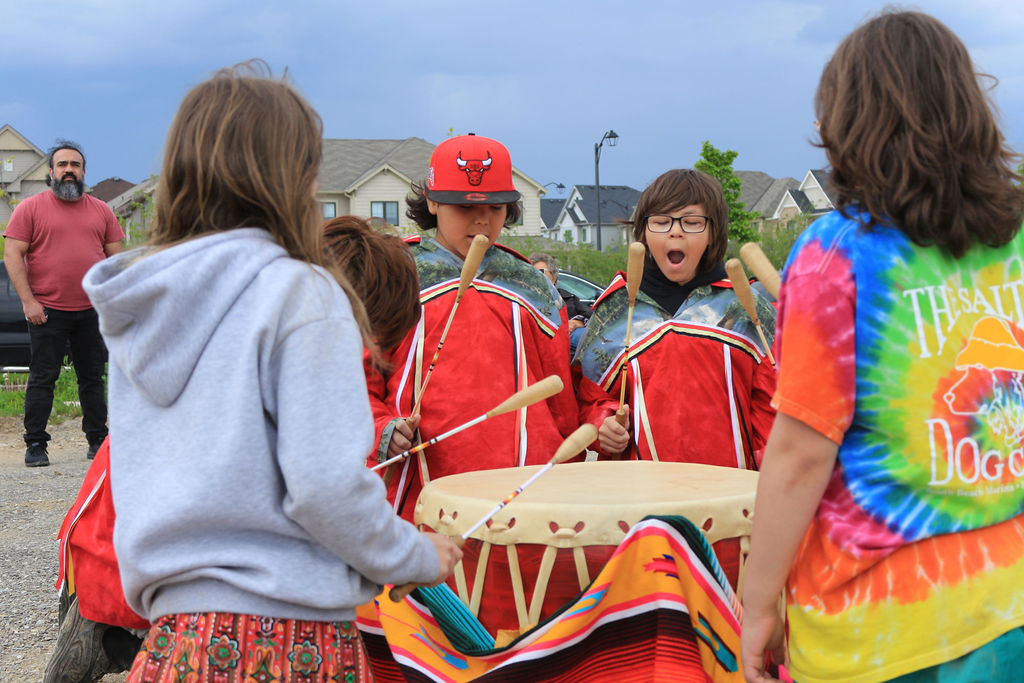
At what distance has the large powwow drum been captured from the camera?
7.24 ft

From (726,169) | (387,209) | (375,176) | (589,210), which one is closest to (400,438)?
(726,169)

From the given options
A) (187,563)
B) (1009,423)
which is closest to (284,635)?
(187,563)

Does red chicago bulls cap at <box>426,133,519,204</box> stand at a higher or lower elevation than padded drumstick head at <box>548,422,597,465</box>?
higher

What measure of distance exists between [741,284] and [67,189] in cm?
519

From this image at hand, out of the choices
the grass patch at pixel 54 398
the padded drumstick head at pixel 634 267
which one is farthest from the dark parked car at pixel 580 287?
the padded drumstick head at pixel 634 267

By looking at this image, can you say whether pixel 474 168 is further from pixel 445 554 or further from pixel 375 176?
pixel 375 176

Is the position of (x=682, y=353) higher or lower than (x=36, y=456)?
higher

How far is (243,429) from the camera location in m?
1.43

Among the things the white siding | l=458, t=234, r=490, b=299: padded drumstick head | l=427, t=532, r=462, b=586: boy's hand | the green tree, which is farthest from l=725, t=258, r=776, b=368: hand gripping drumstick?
the white siding

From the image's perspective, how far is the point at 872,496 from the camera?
1.49 m

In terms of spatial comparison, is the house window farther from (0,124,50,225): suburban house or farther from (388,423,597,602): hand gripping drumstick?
(388,423,597,602): hand gripping drumstick

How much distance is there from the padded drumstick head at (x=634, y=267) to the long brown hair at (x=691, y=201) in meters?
0.29

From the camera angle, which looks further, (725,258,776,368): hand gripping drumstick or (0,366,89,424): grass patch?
(0,366,89,424): grass patch

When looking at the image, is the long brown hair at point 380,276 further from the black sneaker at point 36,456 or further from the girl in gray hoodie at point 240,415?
the black sneaker at point 36,456
